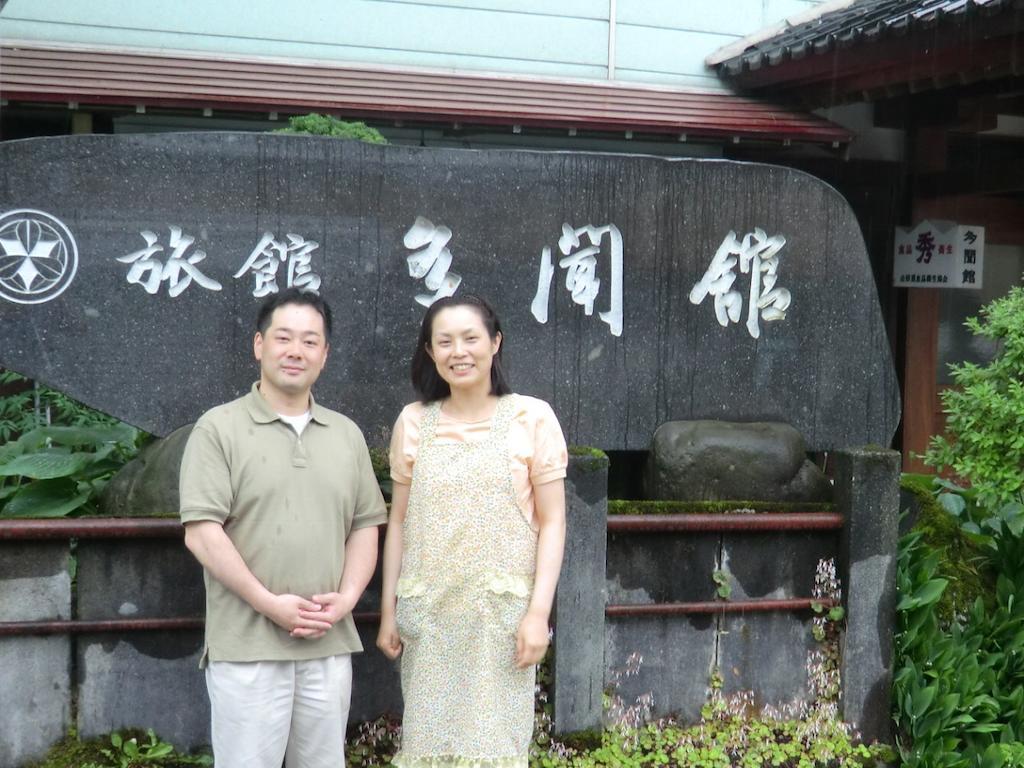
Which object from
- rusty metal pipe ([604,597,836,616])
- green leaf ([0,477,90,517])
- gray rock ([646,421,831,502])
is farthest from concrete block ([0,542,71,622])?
gray rock ([646,421,831,502])

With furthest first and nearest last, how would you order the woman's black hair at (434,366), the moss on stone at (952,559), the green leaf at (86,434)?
1. the green leaf at (86,434)
2. the moss on stone at (952,559)
3. the woman's black hair at (434,366)

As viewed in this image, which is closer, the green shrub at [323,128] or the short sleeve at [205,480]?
the short sleeve at [205,480]

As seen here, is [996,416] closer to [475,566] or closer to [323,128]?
[475,566]

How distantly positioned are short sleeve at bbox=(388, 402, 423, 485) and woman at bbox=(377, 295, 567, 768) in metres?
0.04

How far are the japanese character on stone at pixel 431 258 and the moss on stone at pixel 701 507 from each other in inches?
39.7

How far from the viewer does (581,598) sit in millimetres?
3676

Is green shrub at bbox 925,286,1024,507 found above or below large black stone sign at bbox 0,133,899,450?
below

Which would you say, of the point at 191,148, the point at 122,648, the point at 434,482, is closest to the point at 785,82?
the point at 191,148

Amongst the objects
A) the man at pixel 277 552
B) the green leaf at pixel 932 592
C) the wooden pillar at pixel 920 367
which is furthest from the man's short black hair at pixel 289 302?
the wooden pillar at pixel 920 367

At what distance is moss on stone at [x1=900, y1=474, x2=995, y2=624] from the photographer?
14.1ft

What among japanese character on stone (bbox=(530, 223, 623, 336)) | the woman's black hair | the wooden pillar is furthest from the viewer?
the wooden pillar

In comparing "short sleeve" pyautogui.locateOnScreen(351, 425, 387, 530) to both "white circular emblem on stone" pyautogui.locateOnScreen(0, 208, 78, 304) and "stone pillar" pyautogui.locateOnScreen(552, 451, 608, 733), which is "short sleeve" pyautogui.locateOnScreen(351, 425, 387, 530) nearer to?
"stone pillar" pyautogui.locateOnScreen(552, 451, 608, 733)

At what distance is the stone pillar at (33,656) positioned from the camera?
337 cm

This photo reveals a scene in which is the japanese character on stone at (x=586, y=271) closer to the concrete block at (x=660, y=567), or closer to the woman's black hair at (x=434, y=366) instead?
the concrete block at (x=660, y=567)
